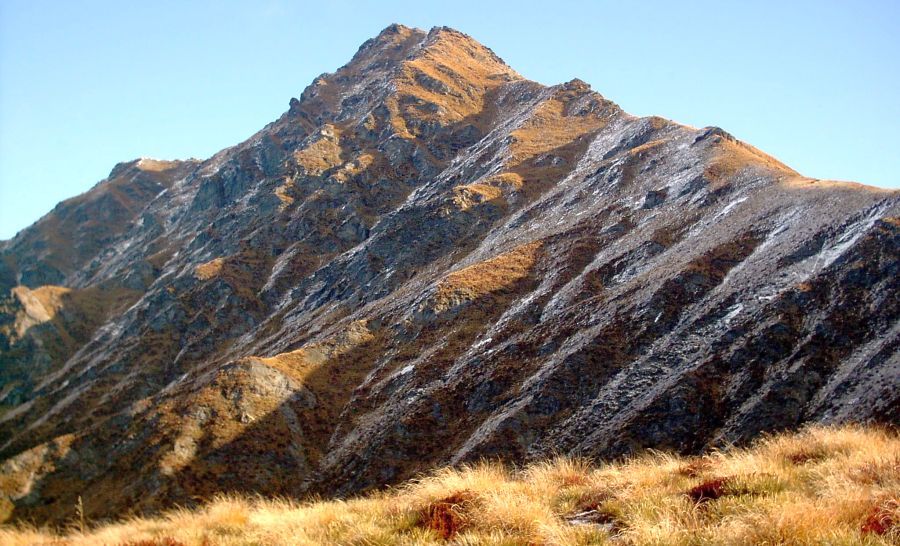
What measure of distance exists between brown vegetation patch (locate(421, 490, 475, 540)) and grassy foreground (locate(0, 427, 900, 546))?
23 mm

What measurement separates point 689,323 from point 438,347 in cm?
2245

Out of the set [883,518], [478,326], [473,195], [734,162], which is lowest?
[478,326]

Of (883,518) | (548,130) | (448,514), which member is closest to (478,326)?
(448,514)

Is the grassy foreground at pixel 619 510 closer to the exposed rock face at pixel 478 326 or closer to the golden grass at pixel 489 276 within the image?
the exposed rock face at pixel 478 326

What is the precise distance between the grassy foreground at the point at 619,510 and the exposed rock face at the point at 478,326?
1896 centimetres

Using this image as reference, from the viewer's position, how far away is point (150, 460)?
4853 centimetres

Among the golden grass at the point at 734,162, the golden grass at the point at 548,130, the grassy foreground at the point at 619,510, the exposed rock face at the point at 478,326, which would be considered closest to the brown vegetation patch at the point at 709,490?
the grassy foreground at the point at 619,510

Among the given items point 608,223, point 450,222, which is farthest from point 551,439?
point 450,222

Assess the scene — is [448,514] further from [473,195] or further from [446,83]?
[446,83]

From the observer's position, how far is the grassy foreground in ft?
26.3

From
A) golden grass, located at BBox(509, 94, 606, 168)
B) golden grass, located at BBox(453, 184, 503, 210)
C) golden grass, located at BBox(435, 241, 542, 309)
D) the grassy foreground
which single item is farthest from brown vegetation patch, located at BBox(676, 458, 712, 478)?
golden grass, located at BBox(509, 94, 606, 168)

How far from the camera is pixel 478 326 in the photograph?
5403 centimetres

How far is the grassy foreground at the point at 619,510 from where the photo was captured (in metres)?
8.01

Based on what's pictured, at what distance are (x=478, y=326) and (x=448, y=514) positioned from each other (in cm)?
4402
